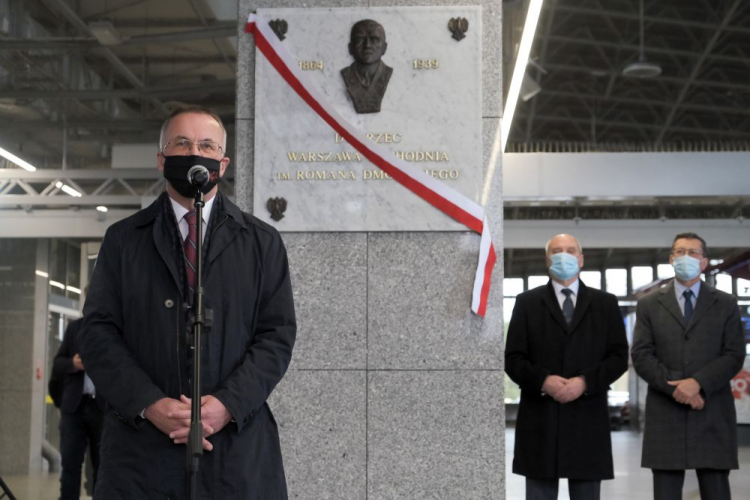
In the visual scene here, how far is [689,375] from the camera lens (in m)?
4.78

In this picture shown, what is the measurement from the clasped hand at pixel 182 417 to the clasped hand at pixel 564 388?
2.37 metres

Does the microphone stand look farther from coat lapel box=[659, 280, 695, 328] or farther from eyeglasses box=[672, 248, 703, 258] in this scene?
eyeglasses box=[672, 248, 703, 258]

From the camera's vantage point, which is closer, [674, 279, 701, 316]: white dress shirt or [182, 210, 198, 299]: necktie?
[182, 210, 198, 299]: necktie

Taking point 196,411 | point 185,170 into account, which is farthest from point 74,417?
point 196,411

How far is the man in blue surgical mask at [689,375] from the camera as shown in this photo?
4676 mm

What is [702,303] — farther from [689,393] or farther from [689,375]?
[689,393]

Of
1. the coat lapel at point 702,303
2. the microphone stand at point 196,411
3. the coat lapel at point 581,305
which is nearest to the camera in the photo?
the microphone stand at point 196,411

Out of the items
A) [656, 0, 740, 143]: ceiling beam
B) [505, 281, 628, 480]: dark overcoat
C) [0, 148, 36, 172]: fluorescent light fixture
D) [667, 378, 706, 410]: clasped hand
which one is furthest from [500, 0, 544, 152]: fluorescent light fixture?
[656, 0, 740, 143]: ceiling beam

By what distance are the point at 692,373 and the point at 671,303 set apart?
14.0 inches

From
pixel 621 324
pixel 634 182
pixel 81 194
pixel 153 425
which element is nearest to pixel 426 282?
pixel 621 324

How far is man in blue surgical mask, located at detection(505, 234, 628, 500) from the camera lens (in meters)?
4.39

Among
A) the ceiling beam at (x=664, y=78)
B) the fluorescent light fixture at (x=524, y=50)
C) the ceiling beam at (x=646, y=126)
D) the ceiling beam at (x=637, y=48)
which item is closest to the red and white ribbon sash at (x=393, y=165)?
the fluorescent light fixture at (x=524, y=50)

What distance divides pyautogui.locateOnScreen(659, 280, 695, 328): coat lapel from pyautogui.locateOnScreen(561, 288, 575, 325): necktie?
0.58 metres

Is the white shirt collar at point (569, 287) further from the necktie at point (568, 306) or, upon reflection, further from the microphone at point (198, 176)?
the microphone at point (198, 176)
